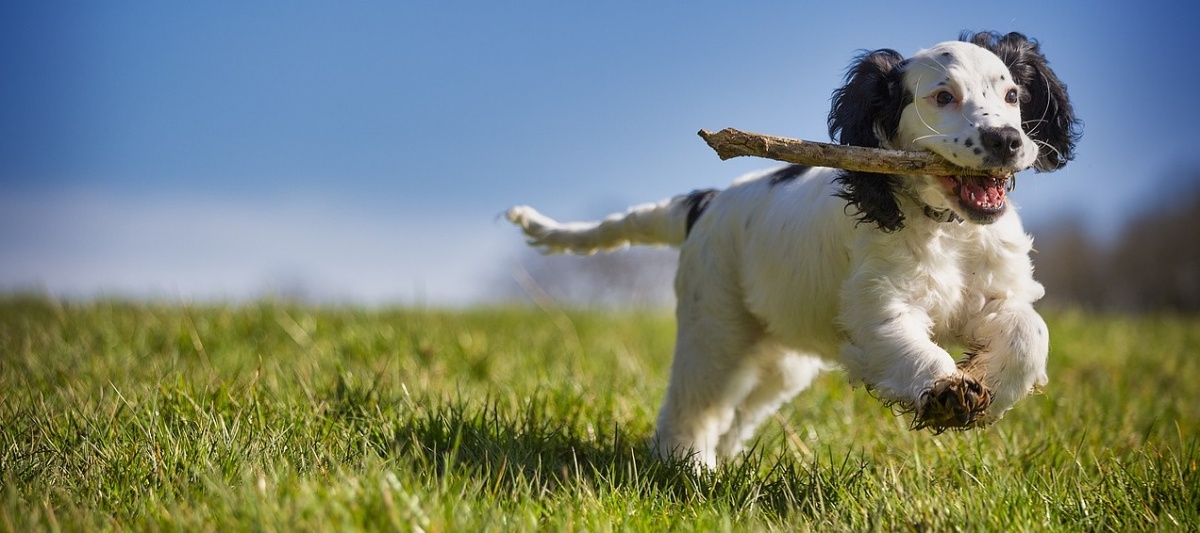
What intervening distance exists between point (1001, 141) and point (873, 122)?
560mm

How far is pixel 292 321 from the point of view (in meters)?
7.21

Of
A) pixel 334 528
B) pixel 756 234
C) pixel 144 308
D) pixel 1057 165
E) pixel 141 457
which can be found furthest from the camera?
pixel 144 308

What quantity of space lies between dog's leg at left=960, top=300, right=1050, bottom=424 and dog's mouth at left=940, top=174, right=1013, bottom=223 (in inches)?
16.3

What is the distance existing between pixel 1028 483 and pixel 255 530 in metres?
2.59

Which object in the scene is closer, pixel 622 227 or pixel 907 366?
pixel 907 366

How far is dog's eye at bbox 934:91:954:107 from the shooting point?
3.53 meters

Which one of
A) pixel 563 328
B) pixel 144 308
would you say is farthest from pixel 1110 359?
pixel 144 308

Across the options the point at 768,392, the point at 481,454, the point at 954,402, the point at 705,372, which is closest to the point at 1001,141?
the point at 954,402

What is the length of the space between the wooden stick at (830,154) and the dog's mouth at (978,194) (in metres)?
0.07

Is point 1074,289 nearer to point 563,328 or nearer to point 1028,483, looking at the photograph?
point 563,328

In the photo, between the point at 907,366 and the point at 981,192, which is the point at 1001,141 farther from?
the point at 907,366

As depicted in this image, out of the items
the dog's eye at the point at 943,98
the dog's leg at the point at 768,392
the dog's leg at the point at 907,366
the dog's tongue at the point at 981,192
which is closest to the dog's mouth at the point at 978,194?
the dog's tongue at the point at 981,192

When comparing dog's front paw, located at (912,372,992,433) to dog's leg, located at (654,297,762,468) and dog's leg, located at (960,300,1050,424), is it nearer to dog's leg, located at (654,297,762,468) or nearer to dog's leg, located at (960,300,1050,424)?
dog's leg, located at (960,300,1050,424)

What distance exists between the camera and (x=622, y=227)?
16.8 ft
